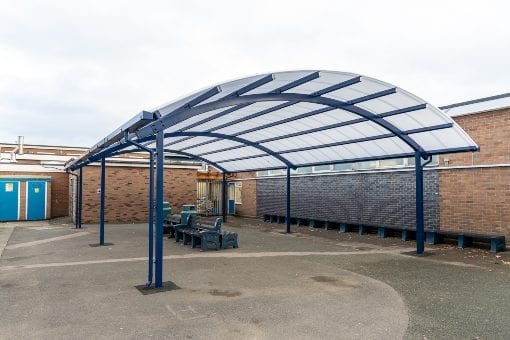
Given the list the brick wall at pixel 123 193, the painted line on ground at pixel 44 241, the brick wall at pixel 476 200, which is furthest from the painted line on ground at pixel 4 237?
the brick wall at pixel 476 200

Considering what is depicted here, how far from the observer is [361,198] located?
54.4 ft

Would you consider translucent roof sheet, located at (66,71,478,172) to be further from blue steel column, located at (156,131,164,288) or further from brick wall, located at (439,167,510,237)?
brick wall, located at (439,167,510,237)

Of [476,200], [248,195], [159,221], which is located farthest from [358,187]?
[159,221]

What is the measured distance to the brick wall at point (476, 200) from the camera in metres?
11.4

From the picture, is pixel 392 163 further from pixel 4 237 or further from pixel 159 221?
pixel 4 237

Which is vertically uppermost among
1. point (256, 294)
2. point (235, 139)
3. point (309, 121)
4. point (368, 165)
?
point (309, 121)

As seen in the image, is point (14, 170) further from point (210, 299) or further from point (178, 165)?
point (210, 299)

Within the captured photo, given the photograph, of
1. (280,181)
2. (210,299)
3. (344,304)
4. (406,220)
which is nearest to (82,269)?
(210,299)

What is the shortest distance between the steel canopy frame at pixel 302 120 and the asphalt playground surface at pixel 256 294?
125 centimetres

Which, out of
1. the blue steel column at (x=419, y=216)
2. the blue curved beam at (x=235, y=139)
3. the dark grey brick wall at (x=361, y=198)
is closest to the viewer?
the blue steel column at (x=419, y=216)

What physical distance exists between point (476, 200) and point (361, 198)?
5063mm

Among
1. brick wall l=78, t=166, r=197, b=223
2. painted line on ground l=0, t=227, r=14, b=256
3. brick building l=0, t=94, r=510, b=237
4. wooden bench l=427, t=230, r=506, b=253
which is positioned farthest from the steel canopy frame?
brick wall l=78, t=166, r=197, b=223

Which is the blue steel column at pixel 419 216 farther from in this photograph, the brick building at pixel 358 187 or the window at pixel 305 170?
the window at pixel 305 170

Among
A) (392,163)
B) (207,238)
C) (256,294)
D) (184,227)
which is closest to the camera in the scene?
(256,294)
